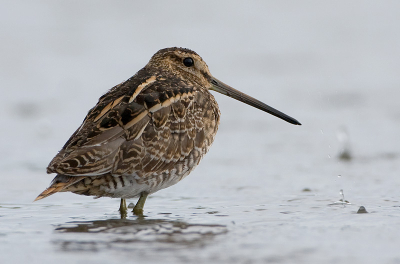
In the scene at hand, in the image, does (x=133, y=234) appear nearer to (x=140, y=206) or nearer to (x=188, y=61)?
(x=140, y=206)

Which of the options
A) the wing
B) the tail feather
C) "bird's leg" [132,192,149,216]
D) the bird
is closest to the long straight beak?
the bird

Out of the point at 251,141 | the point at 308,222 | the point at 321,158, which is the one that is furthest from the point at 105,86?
the point at 308,222

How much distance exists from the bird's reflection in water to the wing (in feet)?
1.51

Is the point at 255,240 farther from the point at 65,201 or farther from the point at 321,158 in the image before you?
the point at 321,158

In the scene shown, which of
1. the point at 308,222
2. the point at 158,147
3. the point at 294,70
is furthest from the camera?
the point at 294,70

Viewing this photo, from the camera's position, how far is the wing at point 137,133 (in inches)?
218

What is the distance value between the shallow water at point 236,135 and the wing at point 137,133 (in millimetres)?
477

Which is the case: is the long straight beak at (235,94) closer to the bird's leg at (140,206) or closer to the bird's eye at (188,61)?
the bird's eye at (188,61)

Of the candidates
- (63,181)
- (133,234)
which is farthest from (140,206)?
(133,234)

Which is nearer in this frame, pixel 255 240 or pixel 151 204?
pixel 255 240

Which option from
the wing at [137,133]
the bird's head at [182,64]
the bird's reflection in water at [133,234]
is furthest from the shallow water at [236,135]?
the bird's head at [182,64]

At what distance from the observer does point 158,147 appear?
19.3 ft

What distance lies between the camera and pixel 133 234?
4.97 metres

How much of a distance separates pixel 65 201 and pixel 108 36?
957 cm
